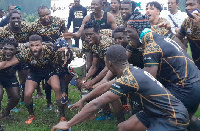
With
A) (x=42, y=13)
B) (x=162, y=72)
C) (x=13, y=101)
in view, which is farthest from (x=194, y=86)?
(x=42, y=13)

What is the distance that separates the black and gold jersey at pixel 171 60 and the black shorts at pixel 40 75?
9.51 feet

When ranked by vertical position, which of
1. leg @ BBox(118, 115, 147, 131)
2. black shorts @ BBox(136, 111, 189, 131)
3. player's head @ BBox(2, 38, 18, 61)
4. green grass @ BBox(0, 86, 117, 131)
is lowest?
green grass @ BBox(0, 86, 117, 131)

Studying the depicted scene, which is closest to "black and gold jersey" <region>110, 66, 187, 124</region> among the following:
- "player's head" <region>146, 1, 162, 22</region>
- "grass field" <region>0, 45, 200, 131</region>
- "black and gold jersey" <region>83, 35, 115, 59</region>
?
"grass field" <region>0, 45, 200, 131</region>

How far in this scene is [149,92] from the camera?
4.00 metres

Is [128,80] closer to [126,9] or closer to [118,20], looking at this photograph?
[126,9]

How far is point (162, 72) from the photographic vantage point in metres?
4.83

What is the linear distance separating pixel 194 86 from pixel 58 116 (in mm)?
3519

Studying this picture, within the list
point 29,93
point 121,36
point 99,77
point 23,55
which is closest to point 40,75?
point 29,93

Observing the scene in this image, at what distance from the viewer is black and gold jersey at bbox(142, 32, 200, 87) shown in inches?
183

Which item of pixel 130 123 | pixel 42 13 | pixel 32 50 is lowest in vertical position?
pixel 130 123

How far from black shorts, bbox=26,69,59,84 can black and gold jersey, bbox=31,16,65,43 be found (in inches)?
51.2

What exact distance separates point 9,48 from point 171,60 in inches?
143

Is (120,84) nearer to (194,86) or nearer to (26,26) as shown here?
(194,86)

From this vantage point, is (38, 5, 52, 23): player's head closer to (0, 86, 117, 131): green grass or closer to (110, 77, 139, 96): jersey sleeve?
(0, 86, 117, 131): green grass
